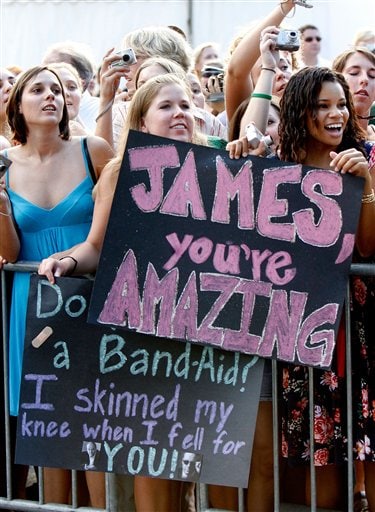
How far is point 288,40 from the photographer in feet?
14.4

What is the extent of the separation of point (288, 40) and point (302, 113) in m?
0.38

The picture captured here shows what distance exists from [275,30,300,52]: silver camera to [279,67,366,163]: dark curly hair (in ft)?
0.64

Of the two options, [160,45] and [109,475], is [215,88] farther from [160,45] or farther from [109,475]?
[109,475]

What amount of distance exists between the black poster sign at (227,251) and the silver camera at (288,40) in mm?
706

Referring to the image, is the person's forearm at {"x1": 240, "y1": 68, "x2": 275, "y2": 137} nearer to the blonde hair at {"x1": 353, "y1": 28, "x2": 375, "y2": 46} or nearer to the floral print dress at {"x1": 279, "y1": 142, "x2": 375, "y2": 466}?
the floral print dress at {"x1": 279, "y1": 142, "x2": 375, "y2": 466}

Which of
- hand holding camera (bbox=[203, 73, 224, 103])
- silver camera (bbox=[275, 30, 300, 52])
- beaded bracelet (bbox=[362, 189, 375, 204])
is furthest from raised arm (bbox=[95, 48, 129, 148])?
beaded bracelet (bbox=[362, 189, 375, 204])

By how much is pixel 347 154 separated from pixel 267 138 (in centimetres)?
36

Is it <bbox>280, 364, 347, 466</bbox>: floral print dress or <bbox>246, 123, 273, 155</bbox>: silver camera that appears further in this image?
<bbox>280, 364, 347, 466</bbox>: floral print dress

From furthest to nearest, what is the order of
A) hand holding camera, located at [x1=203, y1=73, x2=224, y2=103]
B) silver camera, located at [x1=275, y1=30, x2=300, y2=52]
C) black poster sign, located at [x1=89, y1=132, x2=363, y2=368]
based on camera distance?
hand holding camera, located at [x1=203, y1=73, x2=224, y2=103] → silver camera, located at [x1=275, y1=30, x2=300, y2=52] → black poster sign, located at [x1=89, y1=132, x2=363, y2=368]

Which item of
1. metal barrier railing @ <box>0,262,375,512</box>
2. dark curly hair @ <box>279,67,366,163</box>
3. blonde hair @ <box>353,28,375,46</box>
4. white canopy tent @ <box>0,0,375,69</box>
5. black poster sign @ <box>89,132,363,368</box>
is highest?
white canopy tent @ <box>0,0,375,69</box>

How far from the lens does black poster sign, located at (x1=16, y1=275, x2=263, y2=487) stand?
401 centimetres

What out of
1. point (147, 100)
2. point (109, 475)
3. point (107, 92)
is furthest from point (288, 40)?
point (109, 475)

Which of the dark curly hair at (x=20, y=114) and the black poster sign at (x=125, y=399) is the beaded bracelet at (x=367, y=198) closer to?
the black poster sign at (x=125, y=399)

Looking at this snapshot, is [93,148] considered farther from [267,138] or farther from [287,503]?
[287,503]
